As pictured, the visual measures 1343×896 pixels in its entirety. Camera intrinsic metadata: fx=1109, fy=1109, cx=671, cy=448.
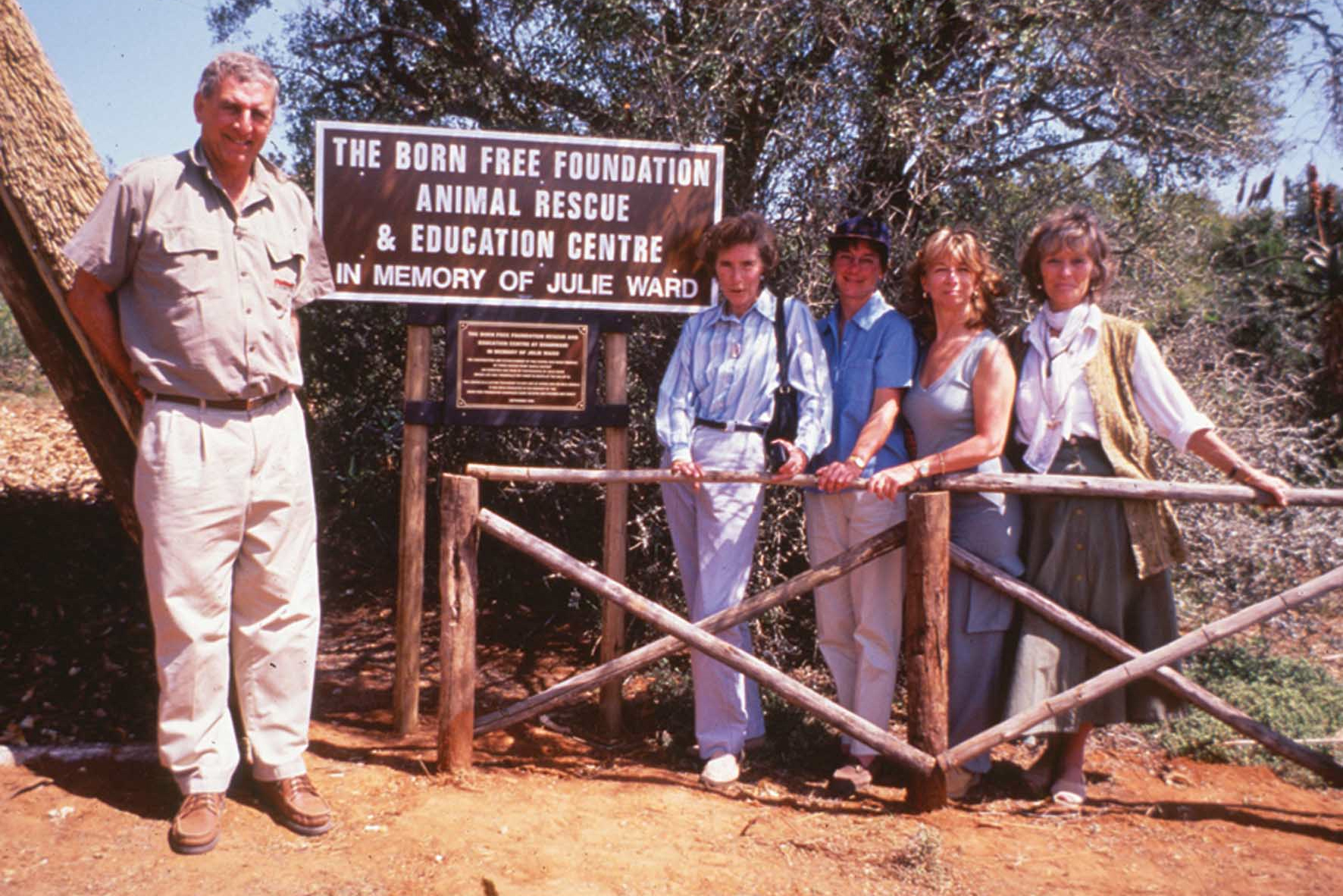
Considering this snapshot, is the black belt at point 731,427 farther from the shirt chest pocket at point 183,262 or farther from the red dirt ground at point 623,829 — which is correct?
the shirt chest pocket at point 183,262

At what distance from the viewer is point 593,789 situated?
458 centimetres

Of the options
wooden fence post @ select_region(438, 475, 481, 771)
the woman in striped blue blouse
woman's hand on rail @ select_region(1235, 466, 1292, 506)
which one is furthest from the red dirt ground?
woman's hand on rail @ select_region(1235, 466, 1292, 506)

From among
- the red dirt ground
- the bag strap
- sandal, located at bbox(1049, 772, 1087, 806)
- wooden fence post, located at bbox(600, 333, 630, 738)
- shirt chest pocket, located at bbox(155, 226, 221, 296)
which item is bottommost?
the red dirt ground

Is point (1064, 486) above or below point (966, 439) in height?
below

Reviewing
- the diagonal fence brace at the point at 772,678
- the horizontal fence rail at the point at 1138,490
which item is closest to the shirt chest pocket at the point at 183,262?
the diagonal fence brace at the point at 772,678

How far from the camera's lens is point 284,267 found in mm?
3988

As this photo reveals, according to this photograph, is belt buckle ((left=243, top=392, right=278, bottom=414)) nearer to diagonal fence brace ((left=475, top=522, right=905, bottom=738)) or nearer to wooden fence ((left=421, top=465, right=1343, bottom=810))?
wooden fence ((left=421, top=465, right=1343, bottom=810))

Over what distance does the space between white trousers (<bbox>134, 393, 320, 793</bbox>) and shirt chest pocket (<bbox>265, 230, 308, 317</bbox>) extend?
348 millimetres

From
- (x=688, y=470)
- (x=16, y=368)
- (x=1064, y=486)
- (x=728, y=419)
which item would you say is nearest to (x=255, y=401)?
(x=688, y=470)

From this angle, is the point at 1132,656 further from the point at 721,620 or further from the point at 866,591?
the point at 721,620

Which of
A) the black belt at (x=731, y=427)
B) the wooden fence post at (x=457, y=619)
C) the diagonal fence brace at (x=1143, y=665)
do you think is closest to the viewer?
the diagonal fence brace at (x=1143, y=665)

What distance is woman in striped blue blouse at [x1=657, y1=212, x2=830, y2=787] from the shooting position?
458 cm

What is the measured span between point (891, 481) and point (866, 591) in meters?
0.61

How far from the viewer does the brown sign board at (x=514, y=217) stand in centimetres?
497
